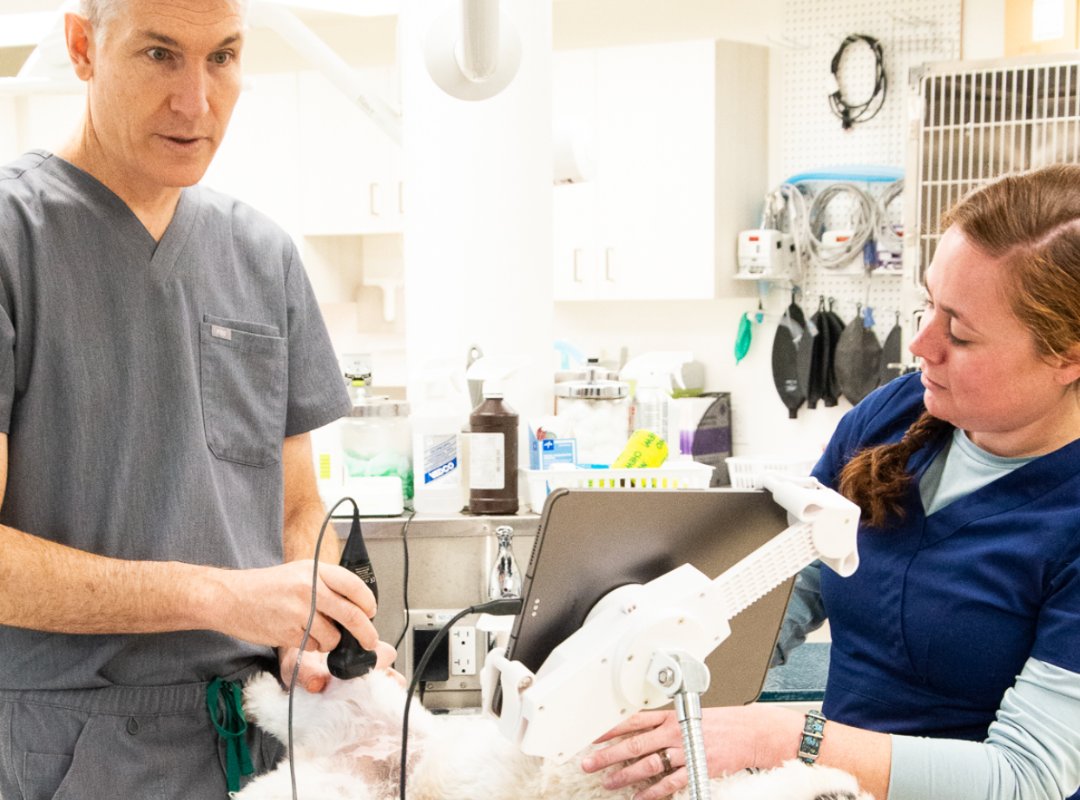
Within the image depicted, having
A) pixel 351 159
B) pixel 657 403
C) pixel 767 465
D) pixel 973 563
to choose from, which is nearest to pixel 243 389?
pixel 973 563

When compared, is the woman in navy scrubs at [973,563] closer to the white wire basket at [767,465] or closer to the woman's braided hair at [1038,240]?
the woman's braided hair at [1038,240]

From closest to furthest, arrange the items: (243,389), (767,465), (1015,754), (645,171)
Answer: (1015,754)
(243,389)
(767,465)
(645,171)

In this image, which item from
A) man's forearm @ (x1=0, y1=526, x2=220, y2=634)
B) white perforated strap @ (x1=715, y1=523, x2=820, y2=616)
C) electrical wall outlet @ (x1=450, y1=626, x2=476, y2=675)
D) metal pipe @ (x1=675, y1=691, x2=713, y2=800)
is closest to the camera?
metal pipe @ (x1=675, y1=691, x2=713, y2=800)

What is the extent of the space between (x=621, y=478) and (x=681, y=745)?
3.58ft

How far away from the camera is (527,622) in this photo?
882 mm

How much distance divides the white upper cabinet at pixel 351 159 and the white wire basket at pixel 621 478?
2511 millimetres

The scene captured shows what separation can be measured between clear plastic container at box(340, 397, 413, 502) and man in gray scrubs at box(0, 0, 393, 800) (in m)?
0.84

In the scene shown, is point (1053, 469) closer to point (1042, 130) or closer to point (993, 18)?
point (1042, 130)

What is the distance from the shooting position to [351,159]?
4.29m

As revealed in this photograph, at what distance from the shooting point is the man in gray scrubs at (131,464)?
1061 mm

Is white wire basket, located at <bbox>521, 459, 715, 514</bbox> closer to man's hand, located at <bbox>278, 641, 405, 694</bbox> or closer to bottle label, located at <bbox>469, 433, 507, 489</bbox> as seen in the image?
bottle label, located at <bbox>469, 433, 507, 489</bbox>

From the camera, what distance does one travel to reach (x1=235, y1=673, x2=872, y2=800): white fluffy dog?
2.89ft

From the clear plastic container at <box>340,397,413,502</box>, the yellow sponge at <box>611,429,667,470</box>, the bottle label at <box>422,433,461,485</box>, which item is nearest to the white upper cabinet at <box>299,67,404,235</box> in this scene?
the clear plastic container at <box>340,397,413,502</box>

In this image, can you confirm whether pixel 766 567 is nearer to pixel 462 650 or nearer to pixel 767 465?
pixel 462 650
